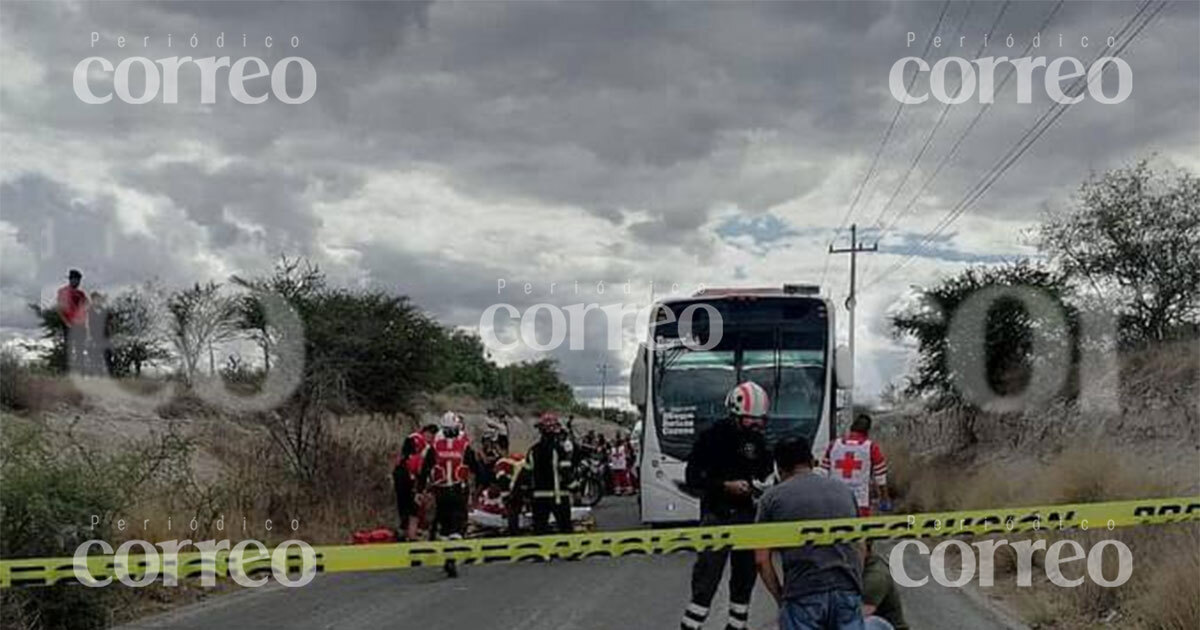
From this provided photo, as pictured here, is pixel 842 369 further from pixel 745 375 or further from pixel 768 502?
pixel 768 502

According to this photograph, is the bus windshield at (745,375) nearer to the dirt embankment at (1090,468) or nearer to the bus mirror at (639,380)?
the bus mirror at (639,380)

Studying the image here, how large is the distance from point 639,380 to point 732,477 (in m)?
9.20

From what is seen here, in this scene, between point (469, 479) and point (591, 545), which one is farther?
point (469, 479)

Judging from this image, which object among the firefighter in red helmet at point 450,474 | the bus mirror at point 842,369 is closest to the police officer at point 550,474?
the firefighter in red helmet at point 450,474

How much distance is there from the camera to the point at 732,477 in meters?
8.69

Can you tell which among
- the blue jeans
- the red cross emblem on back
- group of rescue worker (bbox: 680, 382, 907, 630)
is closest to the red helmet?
the red cross emblem on back

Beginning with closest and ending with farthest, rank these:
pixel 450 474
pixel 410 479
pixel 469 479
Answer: pixel 450 474 → pixel 469 479 → pixel 410 479

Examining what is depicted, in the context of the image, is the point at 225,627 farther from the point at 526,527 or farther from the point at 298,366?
the point at 298,366

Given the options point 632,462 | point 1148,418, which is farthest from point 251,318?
point 1148,418

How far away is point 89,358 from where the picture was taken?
23.7 metres

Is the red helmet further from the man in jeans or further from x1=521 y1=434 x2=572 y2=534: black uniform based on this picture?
the man in jeans

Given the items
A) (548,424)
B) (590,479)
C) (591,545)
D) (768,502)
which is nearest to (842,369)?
(548,424)

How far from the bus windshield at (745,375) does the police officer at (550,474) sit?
1774 mm

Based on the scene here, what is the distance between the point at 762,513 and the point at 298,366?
53.6 feet
